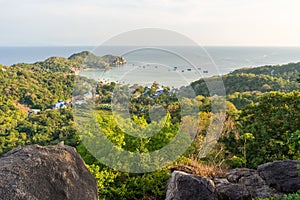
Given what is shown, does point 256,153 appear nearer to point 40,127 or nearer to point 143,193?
point 143,193

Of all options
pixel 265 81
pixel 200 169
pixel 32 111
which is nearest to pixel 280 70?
pixel 265 81

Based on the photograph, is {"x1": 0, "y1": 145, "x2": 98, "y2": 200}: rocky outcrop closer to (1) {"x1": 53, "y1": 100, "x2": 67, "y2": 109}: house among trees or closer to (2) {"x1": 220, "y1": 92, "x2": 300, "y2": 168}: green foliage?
(2) {"x1": 220, "y1": 92, "x2": 300, "y2": 168}: green foliage

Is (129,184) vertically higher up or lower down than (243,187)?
lower down

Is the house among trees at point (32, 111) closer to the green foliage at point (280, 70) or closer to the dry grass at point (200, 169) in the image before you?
the green foliage at point (280, 70)

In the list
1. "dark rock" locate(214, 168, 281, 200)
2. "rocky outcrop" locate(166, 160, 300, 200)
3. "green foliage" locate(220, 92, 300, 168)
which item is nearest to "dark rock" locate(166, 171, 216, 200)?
"rocky outcrop" locate(166, 160, 300, 200)

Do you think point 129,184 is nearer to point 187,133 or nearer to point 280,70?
point 187,133

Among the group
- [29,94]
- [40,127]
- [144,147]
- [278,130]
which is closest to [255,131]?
[278,130]

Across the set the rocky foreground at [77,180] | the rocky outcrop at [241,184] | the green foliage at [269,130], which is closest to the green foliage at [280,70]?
the green foliage at [269,130]
